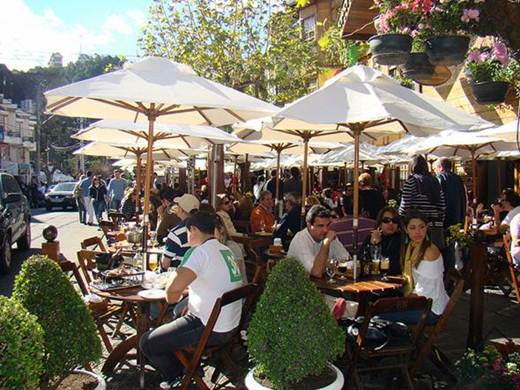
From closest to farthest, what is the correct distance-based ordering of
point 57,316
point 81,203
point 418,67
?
point 57,316
point 418,67
point 81,203

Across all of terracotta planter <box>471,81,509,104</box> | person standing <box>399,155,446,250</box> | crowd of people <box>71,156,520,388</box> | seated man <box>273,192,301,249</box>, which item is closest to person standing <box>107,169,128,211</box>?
crowd of people <box>71,156,520,388</box>

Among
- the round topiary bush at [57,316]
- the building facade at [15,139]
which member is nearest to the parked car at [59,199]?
the round topiary bush at [57,316]

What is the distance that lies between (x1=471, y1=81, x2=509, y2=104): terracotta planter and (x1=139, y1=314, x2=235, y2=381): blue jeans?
4819mm

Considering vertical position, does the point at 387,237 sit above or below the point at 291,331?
above

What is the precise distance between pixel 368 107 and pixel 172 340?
2.56 meters

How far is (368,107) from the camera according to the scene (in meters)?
5.00

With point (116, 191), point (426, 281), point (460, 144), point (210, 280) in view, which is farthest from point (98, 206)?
point (426, 281)

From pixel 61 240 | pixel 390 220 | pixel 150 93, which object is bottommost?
pixel 61 240

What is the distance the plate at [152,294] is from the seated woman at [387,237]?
7.32 ft

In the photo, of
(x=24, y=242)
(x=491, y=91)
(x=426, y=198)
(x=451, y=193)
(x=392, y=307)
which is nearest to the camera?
(x=392, y=307)

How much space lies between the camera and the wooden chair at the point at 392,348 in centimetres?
398

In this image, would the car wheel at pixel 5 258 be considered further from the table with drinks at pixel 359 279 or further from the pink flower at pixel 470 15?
the pink flower at pixel 470 15

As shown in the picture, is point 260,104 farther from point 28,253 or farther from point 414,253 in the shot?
point 28,253

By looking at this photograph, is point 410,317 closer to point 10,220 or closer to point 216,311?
point 216,311
